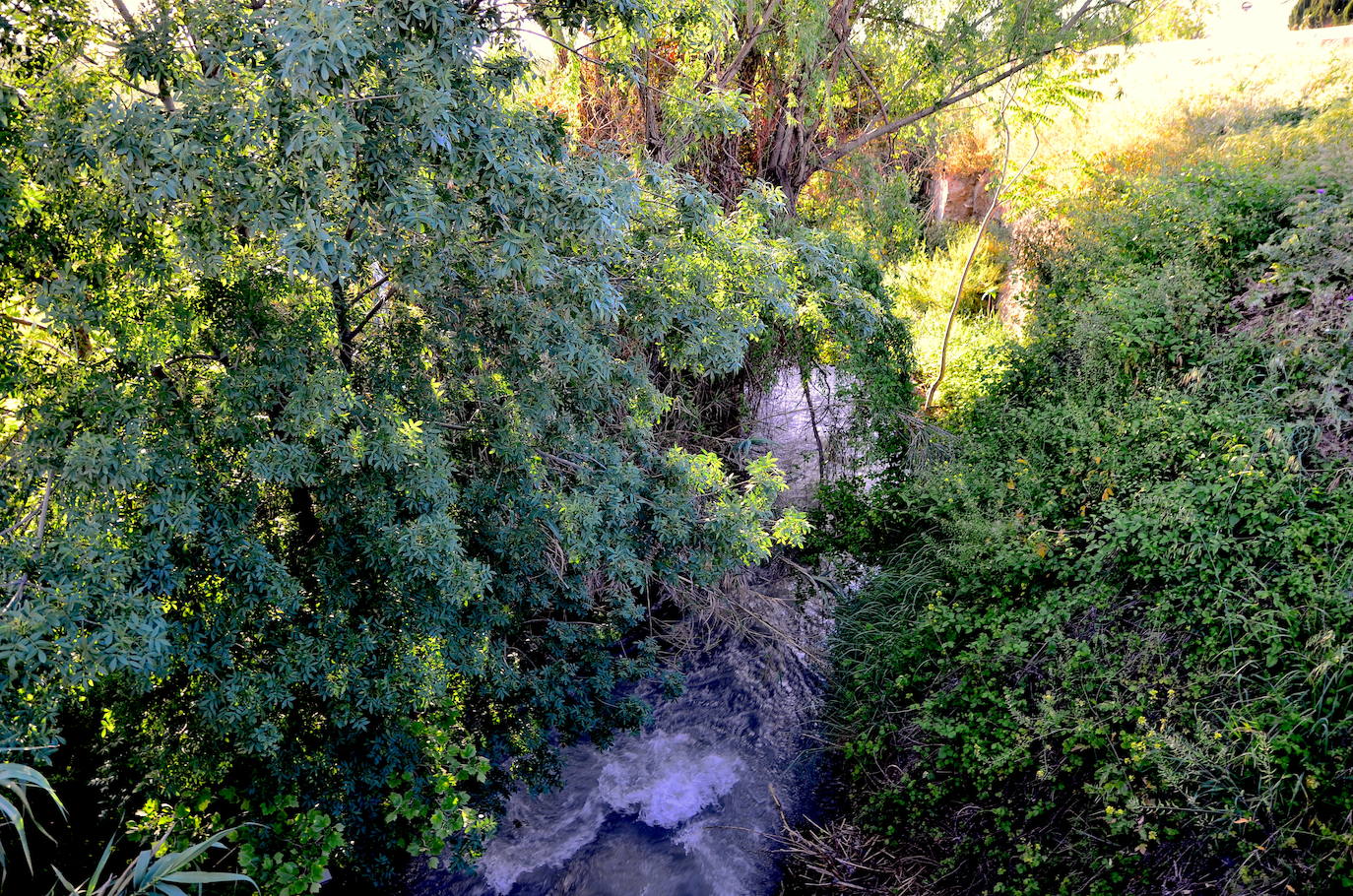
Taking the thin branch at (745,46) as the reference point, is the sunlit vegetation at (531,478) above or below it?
below

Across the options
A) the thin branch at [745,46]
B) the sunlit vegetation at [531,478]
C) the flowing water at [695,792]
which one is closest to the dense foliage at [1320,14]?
the sunlit vegetation at [531,478]

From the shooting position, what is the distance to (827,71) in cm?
947

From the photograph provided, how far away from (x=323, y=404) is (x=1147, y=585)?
538 centimetres

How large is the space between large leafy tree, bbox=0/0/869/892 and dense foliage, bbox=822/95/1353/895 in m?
2.04

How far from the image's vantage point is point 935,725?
5.87 meters

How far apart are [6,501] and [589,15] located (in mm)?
3709

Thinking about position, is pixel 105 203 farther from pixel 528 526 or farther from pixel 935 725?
pixel 935 725

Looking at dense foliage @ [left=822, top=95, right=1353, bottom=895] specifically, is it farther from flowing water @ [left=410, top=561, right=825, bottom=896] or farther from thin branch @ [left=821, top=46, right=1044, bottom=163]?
thin branch @ [left=821, top=46, right=1044, bottom=163]

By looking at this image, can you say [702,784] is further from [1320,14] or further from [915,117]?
[1320,14]

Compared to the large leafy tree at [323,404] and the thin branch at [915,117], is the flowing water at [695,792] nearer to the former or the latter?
the large leafy tree at [323,404]

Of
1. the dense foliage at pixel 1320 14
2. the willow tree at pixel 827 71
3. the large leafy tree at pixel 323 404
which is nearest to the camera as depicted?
the large leafy tree at pixel 323 404

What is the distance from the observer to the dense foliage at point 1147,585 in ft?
14.9

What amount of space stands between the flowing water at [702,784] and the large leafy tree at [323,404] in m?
1.07

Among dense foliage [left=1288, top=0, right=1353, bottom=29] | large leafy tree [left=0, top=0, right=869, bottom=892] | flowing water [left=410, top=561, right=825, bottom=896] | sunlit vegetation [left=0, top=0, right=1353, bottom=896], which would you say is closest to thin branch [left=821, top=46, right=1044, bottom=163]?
sunlit vegetation [left=0, top=0, right=1353, bottom=896]
